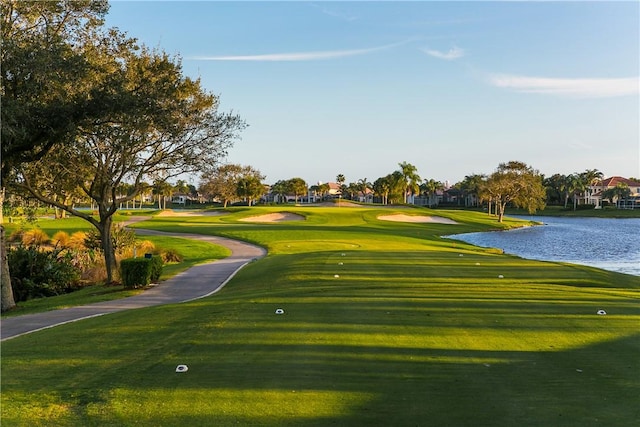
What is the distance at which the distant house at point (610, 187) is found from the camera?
138 m

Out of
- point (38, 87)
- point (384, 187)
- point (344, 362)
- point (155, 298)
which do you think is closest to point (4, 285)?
point (155, 298)

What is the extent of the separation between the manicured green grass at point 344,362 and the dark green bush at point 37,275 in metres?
10.7

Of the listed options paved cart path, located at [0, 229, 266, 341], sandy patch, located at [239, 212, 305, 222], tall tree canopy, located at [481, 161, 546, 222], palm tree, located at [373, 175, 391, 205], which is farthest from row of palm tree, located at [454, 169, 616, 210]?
paved cart path, located at [0, 229, 266, 341]

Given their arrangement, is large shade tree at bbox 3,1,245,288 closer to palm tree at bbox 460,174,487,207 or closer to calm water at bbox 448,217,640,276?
calm water at bbox 448,217,640,276

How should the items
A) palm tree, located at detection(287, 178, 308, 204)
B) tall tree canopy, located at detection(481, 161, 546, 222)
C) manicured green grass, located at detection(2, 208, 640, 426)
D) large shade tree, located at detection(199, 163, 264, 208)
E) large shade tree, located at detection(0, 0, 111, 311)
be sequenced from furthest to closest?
1. palm tree, located at detection(287, 178, 308, 204)
2. large shade tree, located at detection(199, 163, 264, 208)
3. tall tree canopy, located at detection(481, 161, 546, 222)
4. large shade tree, located at detection(0, 0, 111, 311)
5. manicured green grass, located at detection(2, 208, 640, 426)

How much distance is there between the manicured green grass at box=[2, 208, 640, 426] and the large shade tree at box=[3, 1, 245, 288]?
23.3ft

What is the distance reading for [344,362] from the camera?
7.07m

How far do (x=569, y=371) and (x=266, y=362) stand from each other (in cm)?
416

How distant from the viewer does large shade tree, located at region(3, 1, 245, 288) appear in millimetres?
16359

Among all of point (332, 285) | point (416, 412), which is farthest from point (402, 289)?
point (416, 412)

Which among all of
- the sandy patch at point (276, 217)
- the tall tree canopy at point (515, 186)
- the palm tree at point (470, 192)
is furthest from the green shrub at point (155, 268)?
the palm tree at point (470, 192)

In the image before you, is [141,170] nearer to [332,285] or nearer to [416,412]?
[332,285]

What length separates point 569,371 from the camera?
669 centimetres

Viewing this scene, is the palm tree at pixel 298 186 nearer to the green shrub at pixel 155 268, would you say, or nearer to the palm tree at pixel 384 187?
the palm tree at pixel 384 187
